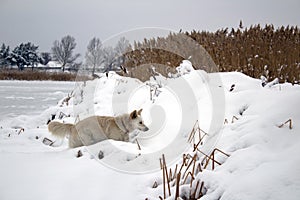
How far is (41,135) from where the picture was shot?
19.6ft

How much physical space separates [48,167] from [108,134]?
215cm

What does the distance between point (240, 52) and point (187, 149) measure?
401cm

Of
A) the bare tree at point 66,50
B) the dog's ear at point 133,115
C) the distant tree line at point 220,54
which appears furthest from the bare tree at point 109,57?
the bare tree at point 66,50

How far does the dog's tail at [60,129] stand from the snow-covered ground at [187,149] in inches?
13.0

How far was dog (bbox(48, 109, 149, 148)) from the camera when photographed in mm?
4984

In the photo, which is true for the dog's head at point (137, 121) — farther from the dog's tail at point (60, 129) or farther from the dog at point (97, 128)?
the dog's tail at point (60, 129)

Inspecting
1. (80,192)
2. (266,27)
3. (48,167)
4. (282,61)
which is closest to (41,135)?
(48,167)

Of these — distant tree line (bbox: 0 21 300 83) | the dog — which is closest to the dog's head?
the dog

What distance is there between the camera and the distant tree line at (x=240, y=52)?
19.2 feet

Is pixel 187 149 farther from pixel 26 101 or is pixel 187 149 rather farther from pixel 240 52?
pixel 26 101

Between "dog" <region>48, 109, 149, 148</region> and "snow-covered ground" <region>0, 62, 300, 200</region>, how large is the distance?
417 mm

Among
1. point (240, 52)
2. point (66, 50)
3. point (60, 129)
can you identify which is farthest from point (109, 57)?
point (66, 50)

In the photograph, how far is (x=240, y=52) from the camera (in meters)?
6.77

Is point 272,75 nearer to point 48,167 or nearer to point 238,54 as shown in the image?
point 238,54
